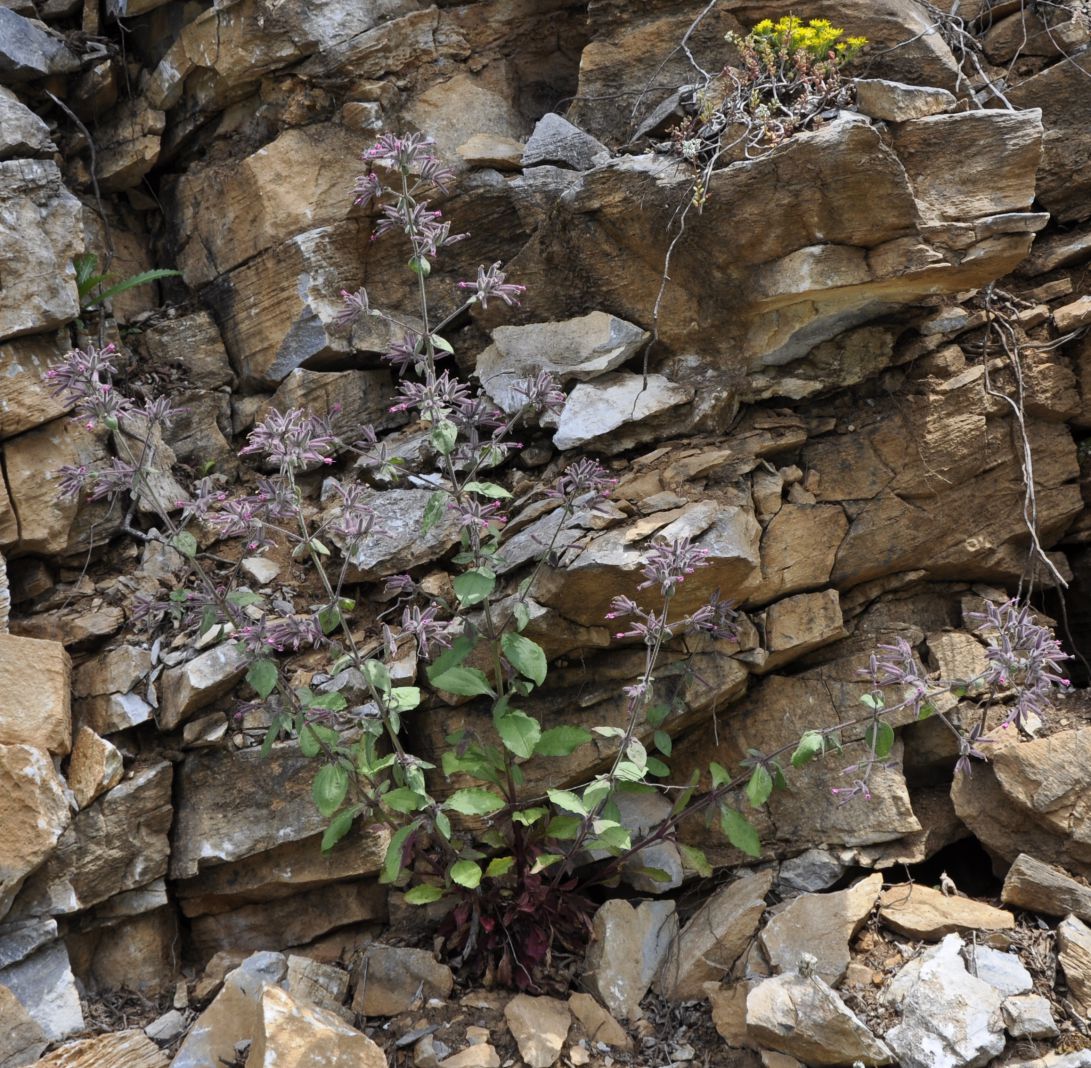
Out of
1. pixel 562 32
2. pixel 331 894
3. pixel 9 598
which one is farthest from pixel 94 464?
pixel 562 32

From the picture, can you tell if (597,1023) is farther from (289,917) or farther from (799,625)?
(799,625)

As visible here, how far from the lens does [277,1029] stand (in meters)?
3.78

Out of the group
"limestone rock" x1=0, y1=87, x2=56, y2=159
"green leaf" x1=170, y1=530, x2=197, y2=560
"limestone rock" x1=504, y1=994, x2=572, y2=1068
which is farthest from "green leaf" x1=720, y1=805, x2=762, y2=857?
"limestone rock" x1=0, y1=87, x2=56, y2=159

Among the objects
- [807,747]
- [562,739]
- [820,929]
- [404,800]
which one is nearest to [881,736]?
[807,747]

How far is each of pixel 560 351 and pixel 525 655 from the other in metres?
1.95

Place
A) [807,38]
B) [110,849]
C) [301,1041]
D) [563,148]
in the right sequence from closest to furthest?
[301,1041] < [110,849] < [807,38] < [563,148]

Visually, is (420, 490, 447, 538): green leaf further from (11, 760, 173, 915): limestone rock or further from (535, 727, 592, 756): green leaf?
(11, 760, 173, 915): limestone rock

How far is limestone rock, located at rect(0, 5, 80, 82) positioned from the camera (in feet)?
19.9

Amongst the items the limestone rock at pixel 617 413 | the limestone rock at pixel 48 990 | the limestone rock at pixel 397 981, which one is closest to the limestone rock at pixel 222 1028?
the limestone rock at pixel 397 981

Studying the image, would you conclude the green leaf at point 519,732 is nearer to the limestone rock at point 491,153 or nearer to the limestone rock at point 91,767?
the limestone rock at point 91,767

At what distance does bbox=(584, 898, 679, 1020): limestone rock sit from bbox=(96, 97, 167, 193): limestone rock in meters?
4.99

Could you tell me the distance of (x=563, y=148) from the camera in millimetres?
5871

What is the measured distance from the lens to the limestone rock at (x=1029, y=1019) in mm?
3854

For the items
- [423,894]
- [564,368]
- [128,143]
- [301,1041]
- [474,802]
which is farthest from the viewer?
[128,143]
